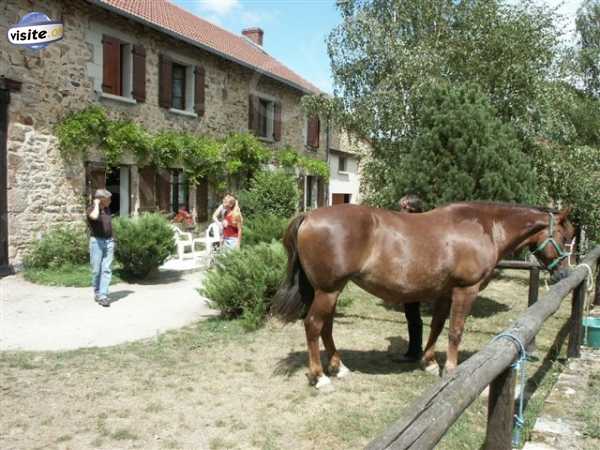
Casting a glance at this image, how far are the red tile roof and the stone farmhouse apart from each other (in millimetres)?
63

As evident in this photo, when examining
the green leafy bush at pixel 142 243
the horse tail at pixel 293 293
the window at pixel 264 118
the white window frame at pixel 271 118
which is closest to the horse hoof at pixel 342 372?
the horse tail at pixel 293 293

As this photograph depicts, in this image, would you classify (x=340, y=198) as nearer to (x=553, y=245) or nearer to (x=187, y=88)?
(x=187, y=88)

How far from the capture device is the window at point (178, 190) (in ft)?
45.1

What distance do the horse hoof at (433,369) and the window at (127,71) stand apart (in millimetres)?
10178

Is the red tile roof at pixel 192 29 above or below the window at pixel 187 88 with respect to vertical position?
above

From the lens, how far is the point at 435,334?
4746mm

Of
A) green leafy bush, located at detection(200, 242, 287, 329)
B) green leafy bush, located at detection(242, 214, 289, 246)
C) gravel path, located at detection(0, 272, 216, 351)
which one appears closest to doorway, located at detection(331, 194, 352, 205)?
green leafy bush, located at detection(242, 214, 289, 246)

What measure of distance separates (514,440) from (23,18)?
10181 mm

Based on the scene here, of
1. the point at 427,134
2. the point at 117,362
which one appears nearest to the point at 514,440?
the point at 117,362

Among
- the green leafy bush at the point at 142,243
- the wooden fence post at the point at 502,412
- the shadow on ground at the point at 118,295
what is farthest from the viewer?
the green leafy bush at the point at 142,243

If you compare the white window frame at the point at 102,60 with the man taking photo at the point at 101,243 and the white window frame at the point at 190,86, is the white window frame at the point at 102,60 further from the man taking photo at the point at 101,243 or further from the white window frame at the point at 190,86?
the man taking photo at the point at 101,243

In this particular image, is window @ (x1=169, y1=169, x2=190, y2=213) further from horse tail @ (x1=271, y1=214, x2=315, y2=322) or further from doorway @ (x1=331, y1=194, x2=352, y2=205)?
doorway @ (x1=331, y1=194, x2=352, y2=205)

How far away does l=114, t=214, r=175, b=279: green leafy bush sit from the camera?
29.6ft

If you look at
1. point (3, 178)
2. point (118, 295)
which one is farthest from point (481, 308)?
point (3, 178)
